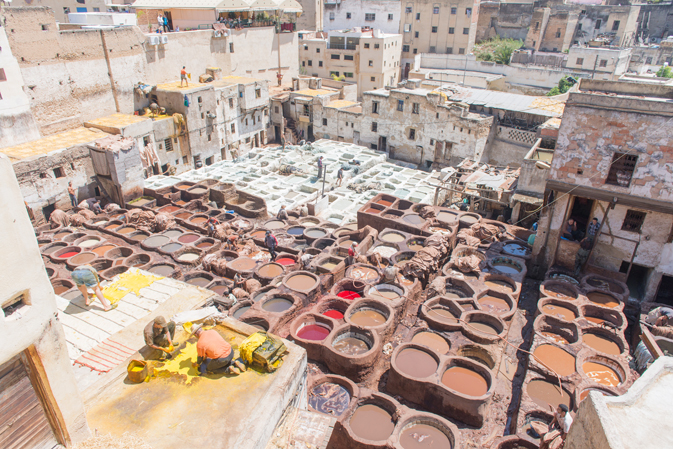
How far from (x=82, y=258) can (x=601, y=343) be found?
61.8 feet

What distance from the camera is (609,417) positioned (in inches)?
223

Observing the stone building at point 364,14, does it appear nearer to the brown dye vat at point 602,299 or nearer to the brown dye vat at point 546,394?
the brown dye vat at point 602,299

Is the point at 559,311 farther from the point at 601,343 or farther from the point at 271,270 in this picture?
the point at 271,270

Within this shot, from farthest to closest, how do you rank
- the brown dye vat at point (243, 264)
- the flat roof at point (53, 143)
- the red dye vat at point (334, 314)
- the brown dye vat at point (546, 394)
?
1. the flat roof at point (53, 143)
2. the brown dye vat at point (243, 264)
3. the red dye vat at point (334, 314)
4. the brown dye vat at point (546, 394)

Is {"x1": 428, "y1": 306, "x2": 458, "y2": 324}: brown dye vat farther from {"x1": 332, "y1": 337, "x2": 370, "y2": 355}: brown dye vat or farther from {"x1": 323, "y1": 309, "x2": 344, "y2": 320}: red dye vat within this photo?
{"x1": 323, "y1": 309, "x2": 344, "y2": 320}: red dye vat

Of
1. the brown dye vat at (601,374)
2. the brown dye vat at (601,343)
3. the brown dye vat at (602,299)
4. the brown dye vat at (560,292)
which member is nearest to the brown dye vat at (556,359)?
the brown dye vat at (601,374)

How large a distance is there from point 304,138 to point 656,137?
92.6 feet

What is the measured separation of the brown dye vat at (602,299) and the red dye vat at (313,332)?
9.19 meters

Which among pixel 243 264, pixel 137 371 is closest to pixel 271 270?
pixel 243 264

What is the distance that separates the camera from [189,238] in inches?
797

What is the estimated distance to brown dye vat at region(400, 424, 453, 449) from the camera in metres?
10.3

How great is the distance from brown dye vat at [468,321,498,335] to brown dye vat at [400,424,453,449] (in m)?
4.04

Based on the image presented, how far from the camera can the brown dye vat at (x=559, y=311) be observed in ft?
46.8

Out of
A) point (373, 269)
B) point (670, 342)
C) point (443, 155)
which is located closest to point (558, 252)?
point (670, 342)
